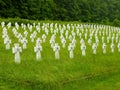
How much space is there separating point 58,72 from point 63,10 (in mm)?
47822

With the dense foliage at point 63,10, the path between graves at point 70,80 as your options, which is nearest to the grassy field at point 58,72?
the path between graves at point 70,80

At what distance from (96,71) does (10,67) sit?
14.1 feet

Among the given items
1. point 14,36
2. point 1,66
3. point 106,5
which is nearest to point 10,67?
point 1,66

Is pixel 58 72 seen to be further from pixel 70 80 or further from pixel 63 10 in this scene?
pixel 63 10

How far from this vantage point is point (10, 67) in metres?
A: 16.0

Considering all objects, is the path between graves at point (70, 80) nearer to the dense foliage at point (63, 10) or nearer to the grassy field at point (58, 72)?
the grassy field at point (58, 72)

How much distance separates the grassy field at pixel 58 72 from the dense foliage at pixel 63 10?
34892mm

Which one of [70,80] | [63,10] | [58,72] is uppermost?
[63,10]

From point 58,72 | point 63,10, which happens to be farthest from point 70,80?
point 63,10

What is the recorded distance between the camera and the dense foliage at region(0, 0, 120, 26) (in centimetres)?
5438

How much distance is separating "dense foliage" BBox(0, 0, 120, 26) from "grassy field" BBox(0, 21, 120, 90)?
34892 mm

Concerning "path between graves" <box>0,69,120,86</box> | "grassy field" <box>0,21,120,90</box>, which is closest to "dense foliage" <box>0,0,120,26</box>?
"grassy field" <box>0,21,120,90</box>

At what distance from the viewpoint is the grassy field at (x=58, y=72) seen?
14828 mm

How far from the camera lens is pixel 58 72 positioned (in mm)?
16312
